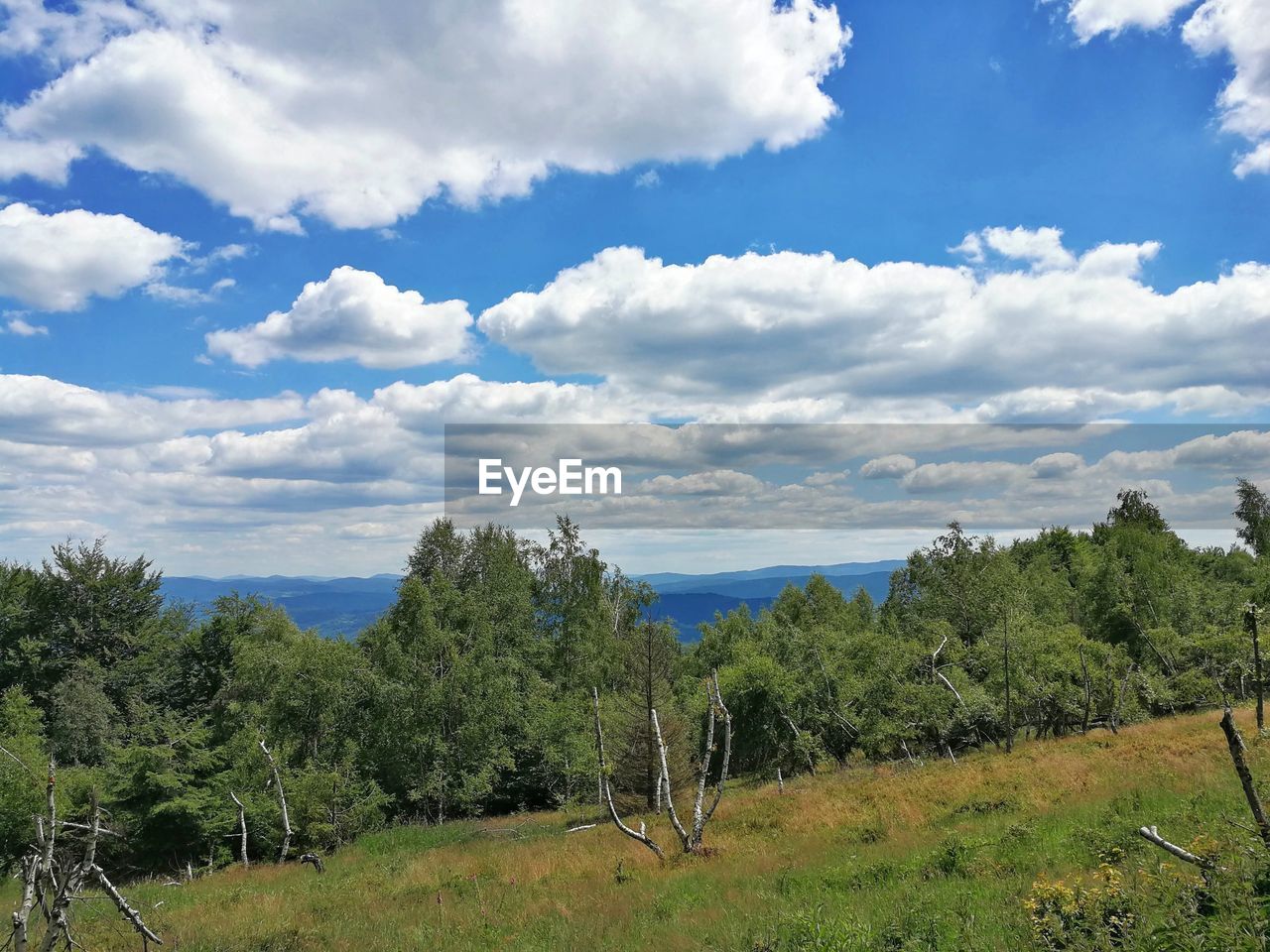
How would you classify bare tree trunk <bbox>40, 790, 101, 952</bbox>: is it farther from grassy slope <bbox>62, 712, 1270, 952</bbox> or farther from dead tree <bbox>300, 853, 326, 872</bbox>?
dead tree <bbox>300, 853, 326, 872</bbox>

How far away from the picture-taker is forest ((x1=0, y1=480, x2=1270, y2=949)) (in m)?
34.8

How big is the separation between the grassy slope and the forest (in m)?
5.86

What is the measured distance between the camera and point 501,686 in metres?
42.0

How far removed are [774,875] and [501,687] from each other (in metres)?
29.1

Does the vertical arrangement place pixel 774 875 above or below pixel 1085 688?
above

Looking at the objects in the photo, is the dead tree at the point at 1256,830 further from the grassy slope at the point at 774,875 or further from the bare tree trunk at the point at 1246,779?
the grassy slope at the point at 774,875

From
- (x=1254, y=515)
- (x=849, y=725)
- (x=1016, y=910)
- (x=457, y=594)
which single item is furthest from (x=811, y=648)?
(x=1254, y=515)

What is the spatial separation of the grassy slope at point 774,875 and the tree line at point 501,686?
251 inches

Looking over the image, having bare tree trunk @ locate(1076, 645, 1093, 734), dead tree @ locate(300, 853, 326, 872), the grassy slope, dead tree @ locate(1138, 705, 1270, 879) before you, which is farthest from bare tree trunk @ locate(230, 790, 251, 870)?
bare tree trunk @ locate(1076, 645, 1093, 734)

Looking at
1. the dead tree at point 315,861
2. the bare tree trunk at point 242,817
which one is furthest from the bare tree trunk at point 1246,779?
the bare tree trunk at point 242,817

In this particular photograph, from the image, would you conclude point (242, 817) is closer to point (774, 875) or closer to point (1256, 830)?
point (774, 875)

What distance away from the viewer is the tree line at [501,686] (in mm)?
34844

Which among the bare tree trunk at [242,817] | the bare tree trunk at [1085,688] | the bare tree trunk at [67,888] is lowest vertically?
the bare tree trunk at [242,817]

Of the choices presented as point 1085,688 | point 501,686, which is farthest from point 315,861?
point 1085,688
